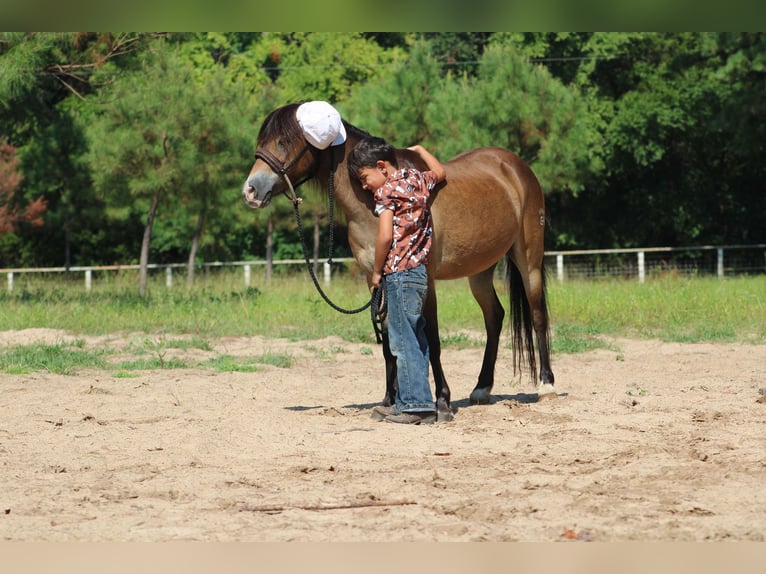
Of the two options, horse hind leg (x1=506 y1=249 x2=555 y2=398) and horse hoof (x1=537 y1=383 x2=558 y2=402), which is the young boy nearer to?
horse hoof (x1=537 y1=383 x2=558 y2=402)

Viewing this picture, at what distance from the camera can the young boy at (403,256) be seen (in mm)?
6082

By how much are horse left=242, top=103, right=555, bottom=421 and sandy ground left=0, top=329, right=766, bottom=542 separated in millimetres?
522

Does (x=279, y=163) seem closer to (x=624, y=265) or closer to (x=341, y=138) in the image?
(x=341, y=138)

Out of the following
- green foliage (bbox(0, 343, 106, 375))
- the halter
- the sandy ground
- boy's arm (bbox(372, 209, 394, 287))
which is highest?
the halter

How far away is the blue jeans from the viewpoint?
6156 mm

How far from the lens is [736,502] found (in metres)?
4.08

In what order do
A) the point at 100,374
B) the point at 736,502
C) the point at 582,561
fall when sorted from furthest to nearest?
the point at 100,374 → the point at 736,502 → the point at 582,561

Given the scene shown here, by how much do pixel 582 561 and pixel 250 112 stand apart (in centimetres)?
2342

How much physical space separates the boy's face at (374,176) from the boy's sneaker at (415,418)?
150 cm

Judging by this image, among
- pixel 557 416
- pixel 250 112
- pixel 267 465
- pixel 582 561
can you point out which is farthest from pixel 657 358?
pixel 250 112

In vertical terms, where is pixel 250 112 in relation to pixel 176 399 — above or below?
above

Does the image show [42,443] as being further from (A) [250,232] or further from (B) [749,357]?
(A) [250,232]

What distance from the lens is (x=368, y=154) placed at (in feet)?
20.6

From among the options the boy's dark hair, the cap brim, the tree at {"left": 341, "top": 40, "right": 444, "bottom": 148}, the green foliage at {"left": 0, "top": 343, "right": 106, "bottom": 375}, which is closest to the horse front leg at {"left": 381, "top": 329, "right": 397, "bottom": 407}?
the boy's dark hair
